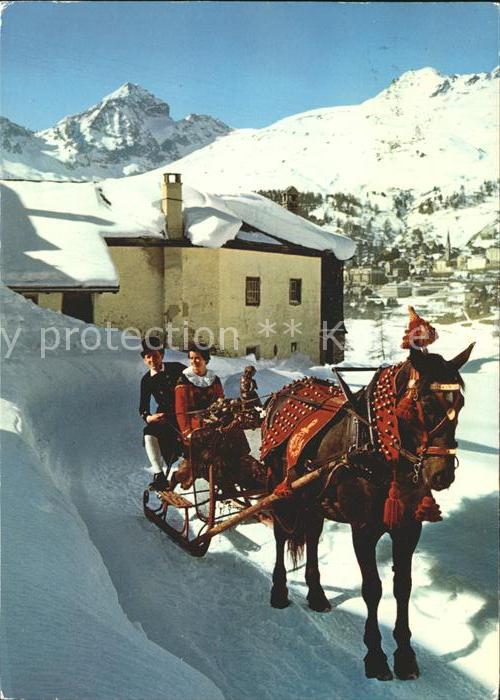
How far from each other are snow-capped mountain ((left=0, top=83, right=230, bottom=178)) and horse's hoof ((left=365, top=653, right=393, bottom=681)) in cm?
367

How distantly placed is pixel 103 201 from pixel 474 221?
452 inches

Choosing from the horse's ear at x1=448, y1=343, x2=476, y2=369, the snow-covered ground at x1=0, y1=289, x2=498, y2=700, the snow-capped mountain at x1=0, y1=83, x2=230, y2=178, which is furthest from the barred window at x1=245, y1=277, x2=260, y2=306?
the horse's ear at x1=448, y1=343, x2=476, y2=369

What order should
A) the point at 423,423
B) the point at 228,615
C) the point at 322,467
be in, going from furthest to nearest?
the point at 228,615
the point at 322,467
the point at 423,423

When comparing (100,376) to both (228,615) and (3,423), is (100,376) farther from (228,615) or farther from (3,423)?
(228,615)

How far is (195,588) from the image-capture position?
14.6ft

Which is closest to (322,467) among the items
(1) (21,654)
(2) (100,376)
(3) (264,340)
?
(1) (21,654)

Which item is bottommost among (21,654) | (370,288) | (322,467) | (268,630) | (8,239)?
(268,630)

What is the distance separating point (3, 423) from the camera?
4.77 metres

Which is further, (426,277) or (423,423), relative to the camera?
(426,277)

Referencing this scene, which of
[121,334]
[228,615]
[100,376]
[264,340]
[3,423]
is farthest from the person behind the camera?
[264,340]

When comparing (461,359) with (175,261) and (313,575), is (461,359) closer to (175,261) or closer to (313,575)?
(313,575)

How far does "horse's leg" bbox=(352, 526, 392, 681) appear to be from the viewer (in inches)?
137

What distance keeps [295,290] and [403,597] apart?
1313cm

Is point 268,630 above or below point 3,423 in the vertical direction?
below
